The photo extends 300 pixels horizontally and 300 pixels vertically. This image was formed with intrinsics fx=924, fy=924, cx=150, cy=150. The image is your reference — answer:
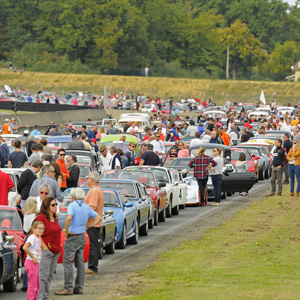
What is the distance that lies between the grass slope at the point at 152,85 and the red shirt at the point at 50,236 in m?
99.6

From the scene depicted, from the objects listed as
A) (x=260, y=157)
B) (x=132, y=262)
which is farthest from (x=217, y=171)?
(x=132, y=262)

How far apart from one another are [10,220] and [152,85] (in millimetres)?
101484

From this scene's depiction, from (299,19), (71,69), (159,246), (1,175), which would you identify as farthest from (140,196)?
(299,19)

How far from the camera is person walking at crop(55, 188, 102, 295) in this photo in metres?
12.6

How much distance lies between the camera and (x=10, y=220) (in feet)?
47.2

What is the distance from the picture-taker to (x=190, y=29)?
5531 inches

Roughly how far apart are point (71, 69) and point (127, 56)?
332 inches

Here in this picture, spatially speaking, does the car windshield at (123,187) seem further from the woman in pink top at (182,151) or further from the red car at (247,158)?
the red car at (247,158)

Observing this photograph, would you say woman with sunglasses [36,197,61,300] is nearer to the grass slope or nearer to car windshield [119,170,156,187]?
car windshield [119,170,156,187]

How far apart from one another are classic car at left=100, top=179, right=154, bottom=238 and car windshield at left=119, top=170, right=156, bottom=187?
86.3 inches

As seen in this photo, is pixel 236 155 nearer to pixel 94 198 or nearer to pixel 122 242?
pixel 122 242

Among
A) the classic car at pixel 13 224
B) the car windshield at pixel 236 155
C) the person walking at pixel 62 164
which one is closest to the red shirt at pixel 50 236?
the classic car at pixel 13 224

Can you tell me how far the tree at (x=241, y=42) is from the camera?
140m

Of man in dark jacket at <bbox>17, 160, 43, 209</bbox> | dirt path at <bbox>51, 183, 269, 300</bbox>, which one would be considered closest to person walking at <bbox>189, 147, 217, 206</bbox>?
dirt path at <bbox>51, 183, 269, 300</bbox>
